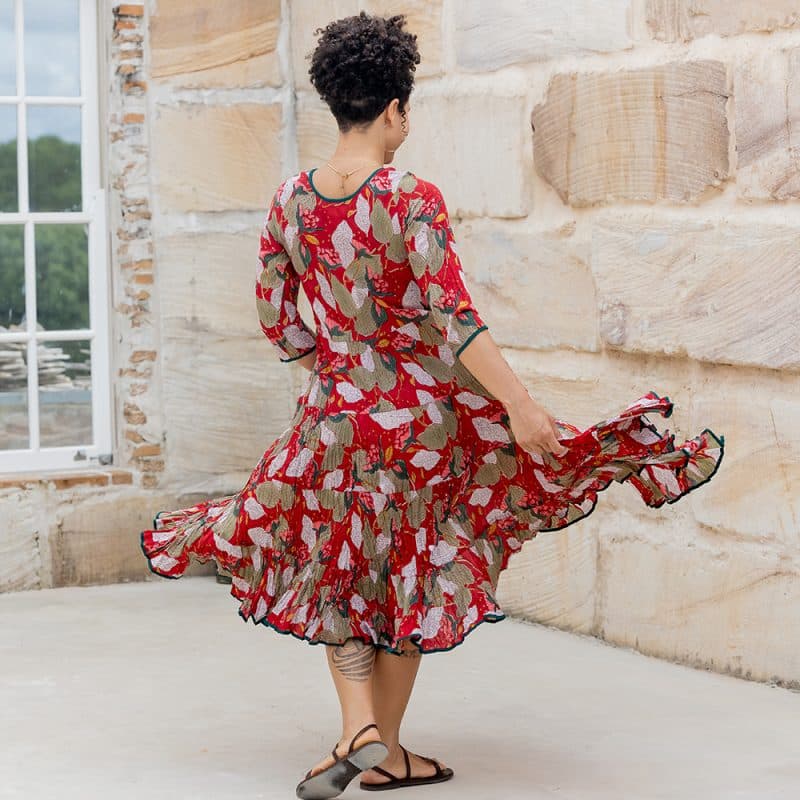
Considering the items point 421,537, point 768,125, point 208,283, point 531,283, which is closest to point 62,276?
point 208,283

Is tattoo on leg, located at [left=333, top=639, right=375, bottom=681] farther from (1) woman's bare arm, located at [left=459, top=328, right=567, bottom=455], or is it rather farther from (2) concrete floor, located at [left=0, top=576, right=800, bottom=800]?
(1) woman's bare arm, located at [left=459, top=328, right=567, bottom=455]

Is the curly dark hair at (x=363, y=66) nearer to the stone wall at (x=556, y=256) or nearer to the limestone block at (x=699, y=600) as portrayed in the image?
the stone wall at (x=556, y=256)

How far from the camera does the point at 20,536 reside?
5801mm

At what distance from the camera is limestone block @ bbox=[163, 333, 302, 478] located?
601 centimetres

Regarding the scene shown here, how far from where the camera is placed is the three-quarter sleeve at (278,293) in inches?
139

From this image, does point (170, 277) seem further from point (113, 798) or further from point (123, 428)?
point (113, 798)

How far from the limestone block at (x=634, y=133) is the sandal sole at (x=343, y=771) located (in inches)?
75.4

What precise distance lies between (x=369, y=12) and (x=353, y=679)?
119 inches

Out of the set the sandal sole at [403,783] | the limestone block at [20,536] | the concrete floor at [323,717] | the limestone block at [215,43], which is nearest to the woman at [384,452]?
the sandal sole at [403,783]

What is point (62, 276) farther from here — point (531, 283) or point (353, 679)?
point (353, 679)

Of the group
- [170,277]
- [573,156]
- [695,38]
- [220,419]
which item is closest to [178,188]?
[170,277]

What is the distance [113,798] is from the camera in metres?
3.58

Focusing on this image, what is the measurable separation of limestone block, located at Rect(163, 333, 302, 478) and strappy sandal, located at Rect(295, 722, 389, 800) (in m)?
2.71

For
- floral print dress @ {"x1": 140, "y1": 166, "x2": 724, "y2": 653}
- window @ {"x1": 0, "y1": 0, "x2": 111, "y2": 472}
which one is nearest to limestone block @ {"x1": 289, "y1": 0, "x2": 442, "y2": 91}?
window @ {"x1": 0, "y1": 0, "x2": 111, "y2": 472}
